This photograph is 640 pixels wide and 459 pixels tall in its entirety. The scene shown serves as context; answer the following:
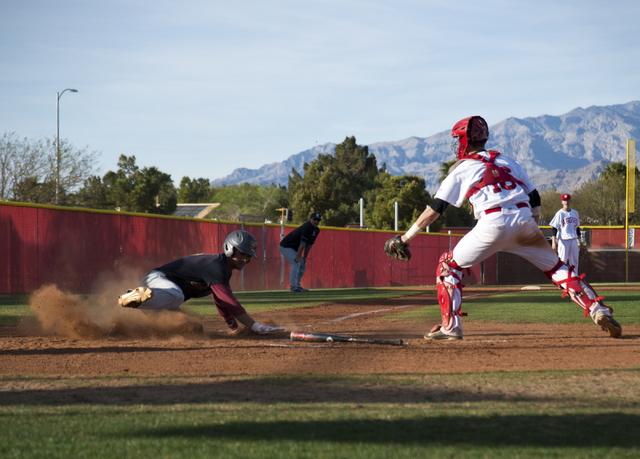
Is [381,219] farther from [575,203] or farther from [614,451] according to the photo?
[614,451]

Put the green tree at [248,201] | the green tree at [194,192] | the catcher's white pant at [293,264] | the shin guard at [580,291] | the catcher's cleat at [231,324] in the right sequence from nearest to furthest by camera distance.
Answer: the shin guard at [580,291] < the catcher's cleat at [231,324] < the catcher's white pant at [293,264] < the green tree at [248,201] < the green tree at [194,192]

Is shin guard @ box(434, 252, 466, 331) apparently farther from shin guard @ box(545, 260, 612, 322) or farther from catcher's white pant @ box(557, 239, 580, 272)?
catcher's white pant @ box(557, 239, 580, 272)

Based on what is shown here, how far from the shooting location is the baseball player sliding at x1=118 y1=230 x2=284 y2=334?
5.60 m

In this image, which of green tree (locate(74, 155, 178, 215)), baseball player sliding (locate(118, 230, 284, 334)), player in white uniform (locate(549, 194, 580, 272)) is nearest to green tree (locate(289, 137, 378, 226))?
green tree (locate(74, 155, 178, 215))

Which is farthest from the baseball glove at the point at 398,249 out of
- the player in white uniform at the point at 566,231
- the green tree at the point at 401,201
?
the green tree at the point at 401,201

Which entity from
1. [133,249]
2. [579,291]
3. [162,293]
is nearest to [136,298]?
[162,293]

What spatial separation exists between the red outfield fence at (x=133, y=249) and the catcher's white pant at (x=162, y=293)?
6691mm

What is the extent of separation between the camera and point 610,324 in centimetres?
546

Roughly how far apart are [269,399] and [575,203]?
7042 centimetres

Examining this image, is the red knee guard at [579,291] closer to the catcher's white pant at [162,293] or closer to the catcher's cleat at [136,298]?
the catcher's white pant at [162,293]

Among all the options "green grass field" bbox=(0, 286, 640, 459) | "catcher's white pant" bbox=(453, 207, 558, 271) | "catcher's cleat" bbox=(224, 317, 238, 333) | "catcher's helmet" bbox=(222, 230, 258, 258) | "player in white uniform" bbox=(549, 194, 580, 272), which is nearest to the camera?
"green grass field" bbox=(0, 286, 640, 459)

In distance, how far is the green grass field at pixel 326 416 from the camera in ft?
7.60

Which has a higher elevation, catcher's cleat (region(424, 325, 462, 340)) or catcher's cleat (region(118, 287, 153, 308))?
catcher's cleat (region(118, 287, 153, 308))

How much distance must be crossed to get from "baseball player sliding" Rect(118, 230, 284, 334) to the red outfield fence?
669 centimetres
